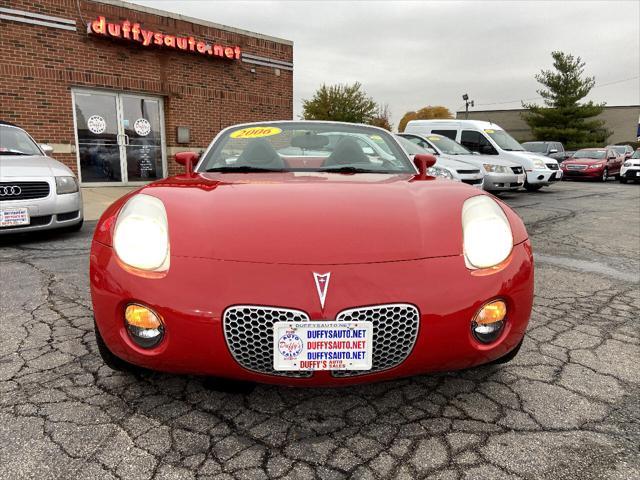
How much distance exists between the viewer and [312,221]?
5.78ft

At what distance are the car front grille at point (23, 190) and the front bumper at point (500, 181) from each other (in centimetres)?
779

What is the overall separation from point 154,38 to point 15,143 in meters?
6.62

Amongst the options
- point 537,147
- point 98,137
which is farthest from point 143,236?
point 537,147

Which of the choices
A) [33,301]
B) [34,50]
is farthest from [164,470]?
[34,50]

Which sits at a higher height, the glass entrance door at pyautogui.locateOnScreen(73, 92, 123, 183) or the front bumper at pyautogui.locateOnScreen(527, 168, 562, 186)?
the glass entrance door at pyautogui.locateOnScreen(73, 92, 123, 183)

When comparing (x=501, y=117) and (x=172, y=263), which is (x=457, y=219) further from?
(x=501, y=117)

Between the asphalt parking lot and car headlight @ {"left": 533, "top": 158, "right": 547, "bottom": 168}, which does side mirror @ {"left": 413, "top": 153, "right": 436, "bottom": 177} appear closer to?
the asphalt parking lot

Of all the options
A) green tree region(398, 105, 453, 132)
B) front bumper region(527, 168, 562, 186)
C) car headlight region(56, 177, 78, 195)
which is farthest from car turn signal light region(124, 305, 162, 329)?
green tree region(398, 105, 453, 132)

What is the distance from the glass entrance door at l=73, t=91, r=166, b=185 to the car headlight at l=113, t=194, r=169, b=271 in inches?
398

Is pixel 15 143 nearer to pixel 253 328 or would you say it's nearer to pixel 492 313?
pixel 253 328

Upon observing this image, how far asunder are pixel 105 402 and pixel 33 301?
164cm

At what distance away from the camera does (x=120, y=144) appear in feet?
36.6

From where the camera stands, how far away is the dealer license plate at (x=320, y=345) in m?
1.53

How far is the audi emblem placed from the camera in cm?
451
